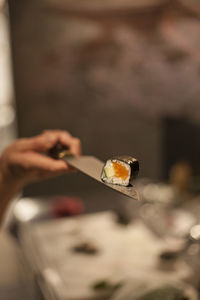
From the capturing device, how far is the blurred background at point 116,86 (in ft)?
2.92

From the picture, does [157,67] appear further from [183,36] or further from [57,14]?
[57,14]

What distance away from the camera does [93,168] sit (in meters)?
0.46

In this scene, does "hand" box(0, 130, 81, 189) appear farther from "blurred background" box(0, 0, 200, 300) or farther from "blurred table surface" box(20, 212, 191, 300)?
"blurred table surface" box(20, 212, 191, 300)

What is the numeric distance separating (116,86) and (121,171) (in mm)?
923

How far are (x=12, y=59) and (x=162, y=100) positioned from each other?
106 centimetres

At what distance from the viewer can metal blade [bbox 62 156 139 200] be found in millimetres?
383

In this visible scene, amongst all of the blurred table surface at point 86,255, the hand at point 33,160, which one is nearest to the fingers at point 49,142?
the hand at point 33,160

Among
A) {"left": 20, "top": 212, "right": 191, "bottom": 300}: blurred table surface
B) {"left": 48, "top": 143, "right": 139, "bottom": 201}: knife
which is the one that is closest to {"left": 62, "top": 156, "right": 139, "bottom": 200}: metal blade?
{"left": 48, "top": 143, "right": 139, "bottom": 201}: knife

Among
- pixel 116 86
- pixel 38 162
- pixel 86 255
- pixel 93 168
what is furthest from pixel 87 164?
pixel 116 86

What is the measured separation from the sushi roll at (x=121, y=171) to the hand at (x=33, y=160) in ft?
0.54

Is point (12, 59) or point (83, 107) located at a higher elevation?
point (12, 59)

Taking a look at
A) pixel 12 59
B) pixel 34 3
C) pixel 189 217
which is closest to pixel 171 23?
pixel 189 217

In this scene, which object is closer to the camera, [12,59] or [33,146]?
[33,146]

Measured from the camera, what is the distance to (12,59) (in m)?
1.79
